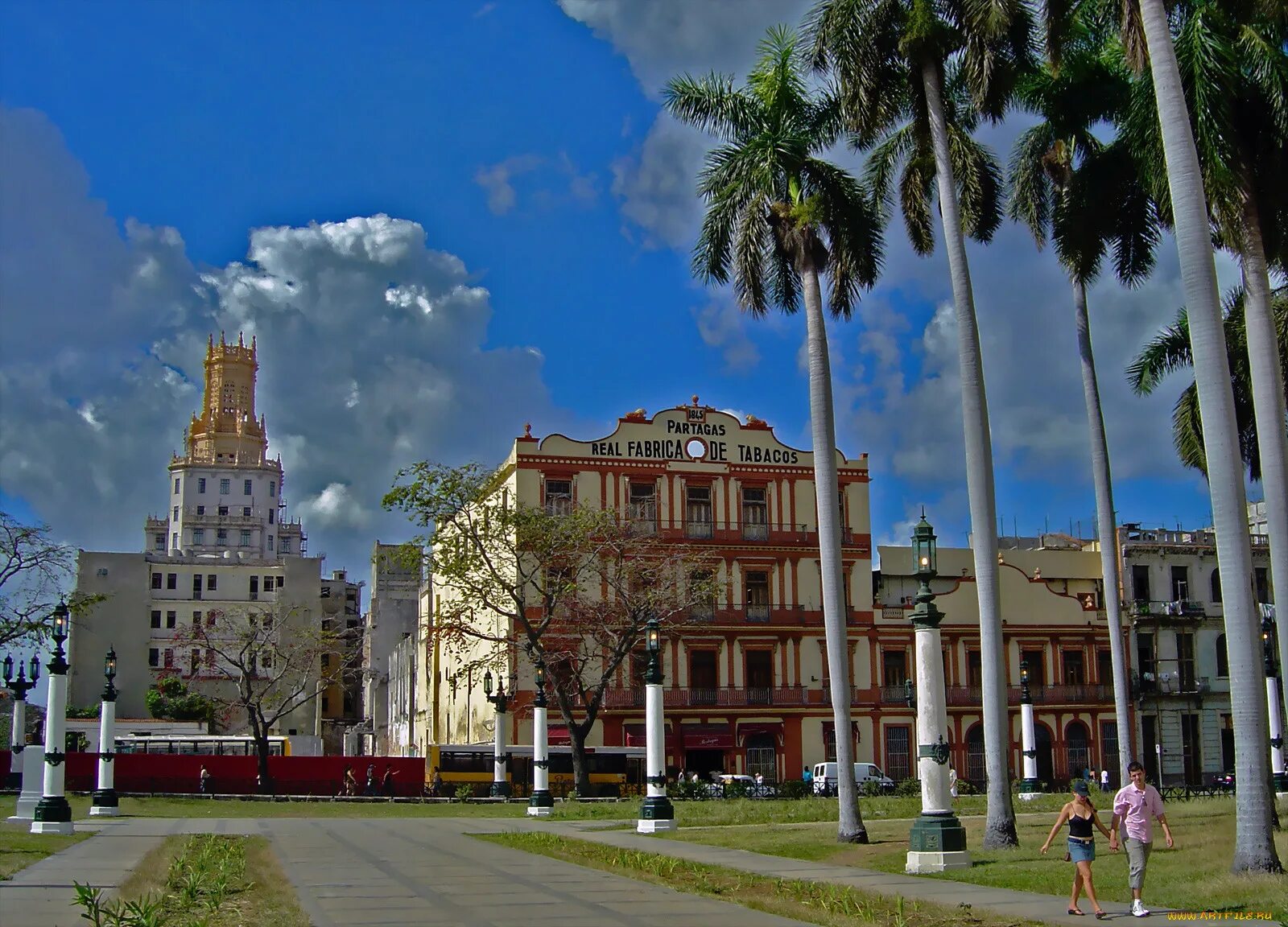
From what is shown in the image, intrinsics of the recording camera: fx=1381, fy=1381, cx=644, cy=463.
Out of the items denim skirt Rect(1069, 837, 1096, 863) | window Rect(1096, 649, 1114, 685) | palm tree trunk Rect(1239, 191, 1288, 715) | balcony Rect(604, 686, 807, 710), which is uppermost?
palm tree trunk Rect(1239, 191, 1288, 715)

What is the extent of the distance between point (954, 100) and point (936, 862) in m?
15.2

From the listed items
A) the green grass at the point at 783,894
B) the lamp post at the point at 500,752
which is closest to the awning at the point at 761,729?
the lamp post at the point at 500,752

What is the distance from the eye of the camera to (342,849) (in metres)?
25.1

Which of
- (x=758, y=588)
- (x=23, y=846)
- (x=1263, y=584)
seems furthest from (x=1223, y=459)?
(x=1263, y=584)

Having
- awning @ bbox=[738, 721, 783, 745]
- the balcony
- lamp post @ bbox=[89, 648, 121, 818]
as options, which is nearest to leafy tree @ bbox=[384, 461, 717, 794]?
the balcony

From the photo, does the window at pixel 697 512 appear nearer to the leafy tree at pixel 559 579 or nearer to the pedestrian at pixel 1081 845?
the leafy tree at pixel 559 579

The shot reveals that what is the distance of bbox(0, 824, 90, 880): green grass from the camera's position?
805 inches

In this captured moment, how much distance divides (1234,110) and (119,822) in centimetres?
2912

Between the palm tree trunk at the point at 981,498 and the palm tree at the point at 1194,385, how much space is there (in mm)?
11566

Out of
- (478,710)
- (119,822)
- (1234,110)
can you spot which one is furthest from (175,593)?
(1234,110)

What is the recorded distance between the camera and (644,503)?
63.6 metres

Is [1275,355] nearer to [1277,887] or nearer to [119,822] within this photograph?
[1277,887]

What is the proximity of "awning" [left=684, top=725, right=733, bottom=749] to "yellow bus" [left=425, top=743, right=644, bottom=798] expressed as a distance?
18.9 feet

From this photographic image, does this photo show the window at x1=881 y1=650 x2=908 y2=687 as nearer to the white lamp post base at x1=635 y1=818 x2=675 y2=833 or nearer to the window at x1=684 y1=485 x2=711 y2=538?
the window at x1=684 y1=485 x2=711 y2=538
